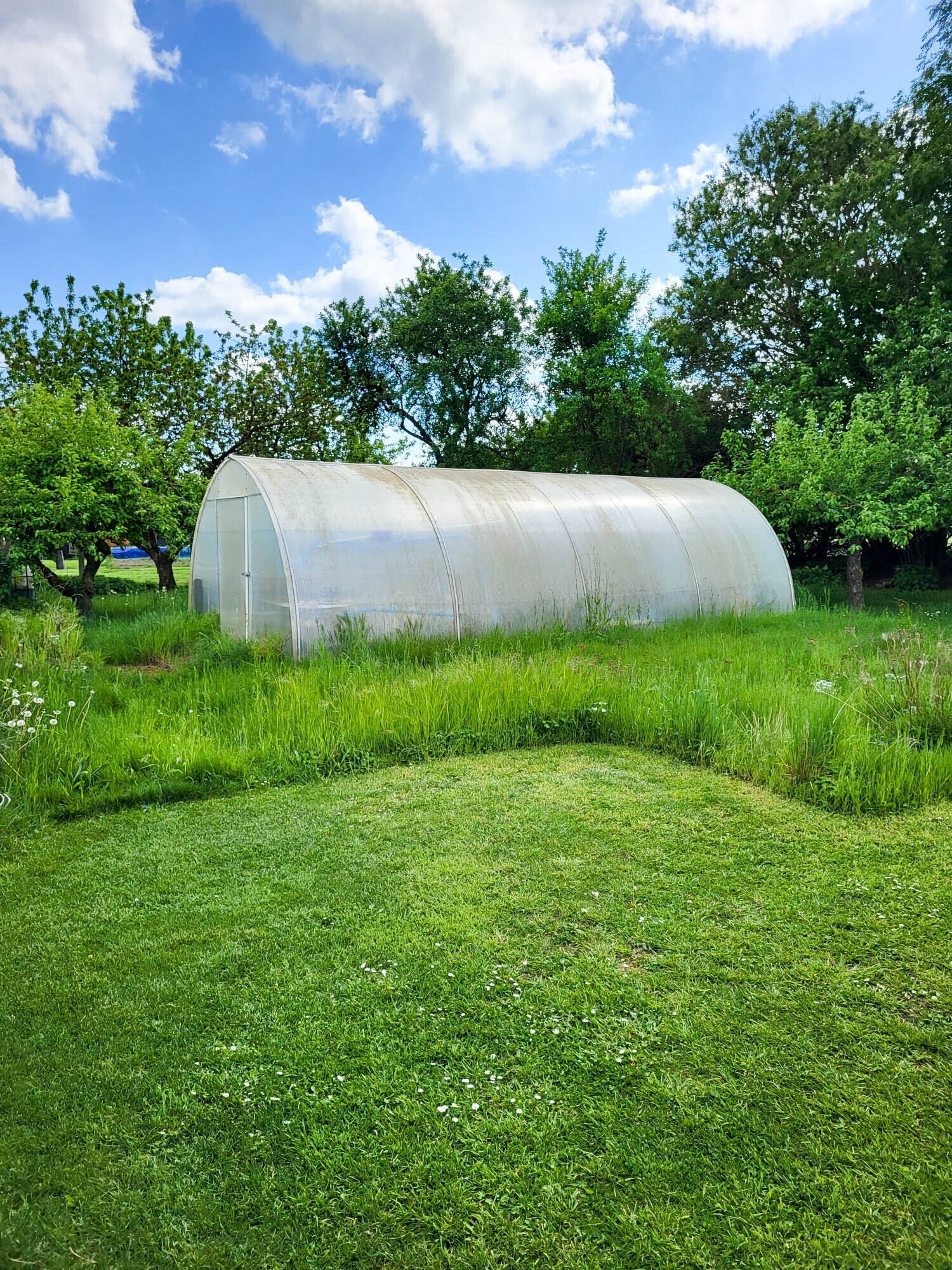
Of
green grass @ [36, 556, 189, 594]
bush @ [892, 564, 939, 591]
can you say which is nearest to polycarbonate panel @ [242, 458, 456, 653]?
green grass @ [36, 556, 189, 594]

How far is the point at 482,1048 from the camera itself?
7.59 feet

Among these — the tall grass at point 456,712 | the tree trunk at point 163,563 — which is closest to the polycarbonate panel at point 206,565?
the tree trunk at point 163,563

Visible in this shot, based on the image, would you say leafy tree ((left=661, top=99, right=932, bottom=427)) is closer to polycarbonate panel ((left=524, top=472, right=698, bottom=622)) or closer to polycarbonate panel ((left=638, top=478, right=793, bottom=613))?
polycarbonate panel ((left=638, top=478, right=793, bottom=613))

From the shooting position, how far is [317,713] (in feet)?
18.2

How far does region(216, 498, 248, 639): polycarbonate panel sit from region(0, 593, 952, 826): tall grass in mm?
1254

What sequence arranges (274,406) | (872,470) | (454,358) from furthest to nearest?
1. (454,358)
2. (274,406)
3. (872,470)

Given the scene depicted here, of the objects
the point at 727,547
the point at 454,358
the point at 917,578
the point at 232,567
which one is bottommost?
the point at 917,578

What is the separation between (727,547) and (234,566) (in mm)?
7792

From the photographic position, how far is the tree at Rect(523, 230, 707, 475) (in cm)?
1883

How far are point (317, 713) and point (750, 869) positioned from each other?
10.7ft

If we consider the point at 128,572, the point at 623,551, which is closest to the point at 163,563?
the point at 623,551

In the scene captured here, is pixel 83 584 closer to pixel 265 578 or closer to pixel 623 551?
pixel 265 578

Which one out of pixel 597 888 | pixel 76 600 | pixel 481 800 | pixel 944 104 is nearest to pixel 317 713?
pixel 481 800

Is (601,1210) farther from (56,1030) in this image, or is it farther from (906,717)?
(906,717)
